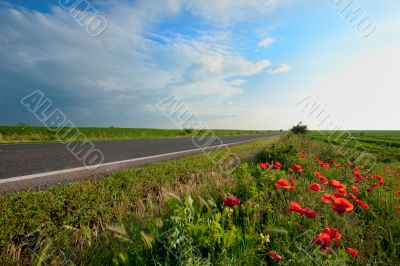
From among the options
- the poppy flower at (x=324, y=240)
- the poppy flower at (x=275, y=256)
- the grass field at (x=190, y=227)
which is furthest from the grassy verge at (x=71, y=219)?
the poppy flower at (x=324, y=240)

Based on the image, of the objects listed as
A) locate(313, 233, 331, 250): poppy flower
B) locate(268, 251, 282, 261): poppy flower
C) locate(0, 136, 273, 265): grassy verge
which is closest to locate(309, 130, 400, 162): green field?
locate(313, 233, 331, 250): poppy flower

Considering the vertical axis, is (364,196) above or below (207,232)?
below

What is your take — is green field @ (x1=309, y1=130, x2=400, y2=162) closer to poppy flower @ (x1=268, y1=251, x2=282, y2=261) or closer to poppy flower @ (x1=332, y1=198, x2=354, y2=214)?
poppy flower @ (x1=332, y1=198, x2=354, y2=214)

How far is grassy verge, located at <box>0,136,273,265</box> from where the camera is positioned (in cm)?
201

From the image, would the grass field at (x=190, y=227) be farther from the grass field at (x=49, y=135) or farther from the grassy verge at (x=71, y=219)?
the grass field at (x=49, y=135)

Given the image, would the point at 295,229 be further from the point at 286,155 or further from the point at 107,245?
the point at 286,155

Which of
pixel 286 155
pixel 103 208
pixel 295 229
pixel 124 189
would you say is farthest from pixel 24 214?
pixel 286 155

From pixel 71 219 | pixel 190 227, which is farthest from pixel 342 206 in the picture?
pixel 71 219

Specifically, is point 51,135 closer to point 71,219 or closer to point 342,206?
point 71,219

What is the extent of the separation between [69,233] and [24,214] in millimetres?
466

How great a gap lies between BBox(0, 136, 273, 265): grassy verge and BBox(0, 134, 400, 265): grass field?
11 mm

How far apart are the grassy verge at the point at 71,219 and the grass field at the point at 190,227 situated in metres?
0.01

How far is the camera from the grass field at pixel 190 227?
1889 millimetres

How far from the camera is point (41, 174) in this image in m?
4.70
